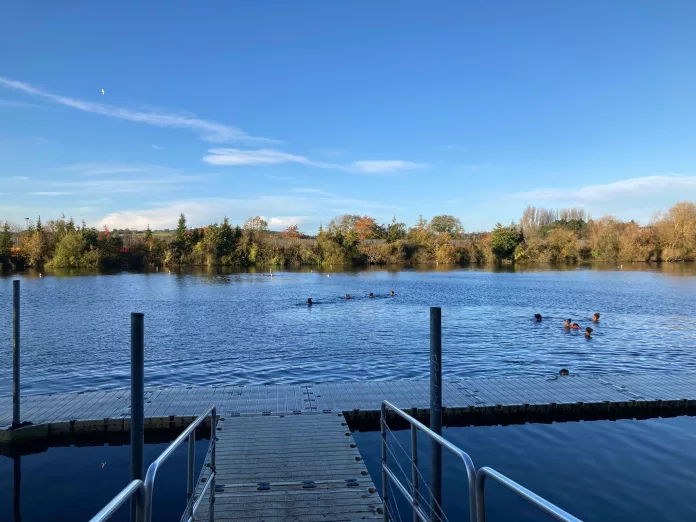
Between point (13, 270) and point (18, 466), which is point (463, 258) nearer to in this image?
point (13, 270)

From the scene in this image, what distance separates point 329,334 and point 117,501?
1708 cm

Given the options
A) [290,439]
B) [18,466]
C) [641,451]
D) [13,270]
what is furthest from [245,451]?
[13,270]

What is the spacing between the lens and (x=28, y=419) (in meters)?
8.28

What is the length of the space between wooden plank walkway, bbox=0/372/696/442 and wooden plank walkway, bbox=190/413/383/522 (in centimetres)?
94

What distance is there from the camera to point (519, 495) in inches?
88.1

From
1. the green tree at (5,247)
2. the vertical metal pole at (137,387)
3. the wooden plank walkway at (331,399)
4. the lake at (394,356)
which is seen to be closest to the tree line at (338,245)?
the green tree at (5,247)

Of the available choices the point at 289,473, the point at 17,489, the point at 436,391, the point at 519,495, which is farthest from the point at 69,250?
the point at 519,495

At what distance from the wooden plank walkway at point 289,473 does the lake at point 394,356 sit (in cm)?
95

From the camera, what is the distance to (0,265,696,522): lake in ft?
22.7

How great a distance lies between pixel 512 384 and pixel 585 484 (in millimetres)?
3646

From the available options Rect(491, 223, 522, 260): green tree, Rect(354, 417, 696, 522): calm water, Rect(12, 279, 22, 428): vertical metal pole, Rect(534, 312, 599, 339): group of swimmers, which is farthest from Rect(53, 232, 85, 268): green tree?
Rect(354, 417, 696, 522): calm water

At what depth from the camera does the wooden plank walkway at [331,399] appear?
8359 millimetres

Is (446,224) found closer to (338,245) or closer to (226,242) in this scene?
(338,245)

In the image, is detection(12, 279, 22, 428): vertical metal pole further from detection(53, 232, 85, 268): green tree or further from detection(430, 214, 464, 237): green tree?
detection(430, 214, 464, 237): green tree
